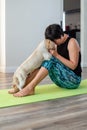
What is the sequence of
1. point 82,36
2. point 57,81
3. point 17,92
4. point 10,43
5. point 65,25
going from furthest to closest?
1. point 65,25
2. point 82,36
3. point 10,43
4. point 57,81
5. point 17,92

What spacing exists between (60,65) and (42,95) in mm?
355

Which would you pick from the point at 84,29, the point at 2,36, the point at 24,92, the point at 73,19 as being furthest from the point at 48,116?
the point at 73,19

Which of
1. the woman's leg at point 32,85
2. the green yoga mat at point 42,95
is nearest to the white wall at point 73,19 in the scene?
the green yoga mat at point 42,95

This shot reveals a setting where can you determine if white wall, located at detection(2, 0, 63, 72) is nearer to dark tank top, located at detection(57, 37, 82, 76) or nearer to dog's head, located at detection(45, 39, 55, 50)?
dark tank top, located at detection(57, 37, 82, 76)

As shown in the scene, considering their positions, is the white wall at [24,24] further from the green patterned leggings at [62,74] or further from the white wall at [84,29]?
the green patterned leggings at [62,74]

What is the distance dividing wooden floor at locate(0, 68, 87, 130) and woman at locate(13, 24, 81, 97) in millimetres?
295

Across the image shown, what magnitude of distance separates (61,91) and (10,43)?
223cm

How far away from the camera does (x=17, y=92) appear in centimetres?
268

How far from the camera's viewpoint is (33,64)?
2.72 meters

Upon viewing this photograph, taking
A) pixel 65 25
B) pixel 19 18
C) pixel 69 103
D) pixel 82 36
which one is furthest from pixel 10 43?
pixel 65 25

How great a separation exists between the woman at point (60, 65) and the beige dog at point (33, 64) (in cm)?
4

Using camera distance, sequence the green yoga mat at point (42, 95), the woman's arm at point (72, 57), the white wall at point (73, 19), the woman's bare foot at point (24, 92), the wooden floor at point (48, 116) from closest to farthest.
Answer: the wooden floor at point (48, 116) → the green yoga mat at point (42, 95) → the woman's bare foot at point (24, 92) → the woman's arm at point (72, 57) → the white wall at point (73, 19)

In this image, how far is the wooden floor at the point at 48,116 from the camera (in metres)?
1.74

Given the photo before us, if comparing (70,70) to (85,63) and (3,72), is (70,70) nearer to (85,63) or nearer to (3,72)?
(3,72)
